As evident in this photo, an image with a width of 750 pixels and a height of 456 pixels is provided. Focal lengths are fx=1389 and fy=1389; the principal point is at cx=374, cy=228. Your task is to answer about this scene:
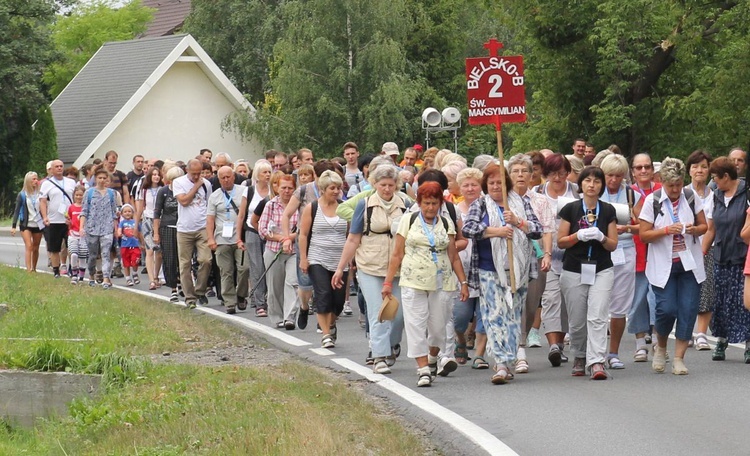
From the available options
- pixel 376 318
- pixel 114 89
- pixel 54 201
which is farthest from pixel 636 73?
pixel 114 89

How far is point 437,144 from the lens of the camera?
168 ft

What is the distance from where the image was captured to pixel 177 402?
410 inches

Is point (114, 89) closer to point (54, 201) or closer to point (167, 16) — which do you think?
point (54, 201)

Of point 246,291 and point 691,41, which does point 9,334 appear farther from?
point 691,41

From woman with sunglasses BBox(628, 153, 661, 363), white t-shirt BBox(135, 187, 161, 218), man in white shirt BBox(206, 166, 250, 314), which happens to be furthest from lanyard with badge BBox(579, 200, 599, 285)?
white t-shirt BBox(135, 187, 161, 218)

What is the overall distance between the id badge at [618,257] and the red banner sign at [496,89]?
162 centimetres

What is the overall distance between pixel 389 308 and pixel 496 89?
9.06 ft

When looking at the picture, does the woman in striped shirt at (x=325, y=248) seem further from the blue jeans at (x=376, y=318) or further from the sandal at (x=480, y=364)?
the sandal at (x=480, y=364)

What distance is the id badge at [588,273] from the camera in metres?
11.3

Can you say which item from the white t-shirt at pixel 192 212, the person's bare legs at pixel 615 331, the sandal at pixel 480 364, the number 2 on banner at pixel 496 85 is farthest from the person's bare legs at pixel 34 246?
the person's bare legs at pixel 615 331

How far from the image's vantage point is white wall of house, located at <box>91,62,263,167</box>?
47.3m

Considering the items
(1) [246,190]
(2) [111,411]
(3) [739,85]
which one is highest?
(3) [739,85]

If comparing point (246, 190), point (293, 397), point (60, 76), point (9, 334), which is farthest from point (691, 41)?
point (60, 76)

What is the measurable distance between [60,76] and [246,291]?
A: 1831 inches
